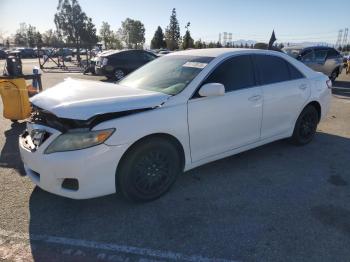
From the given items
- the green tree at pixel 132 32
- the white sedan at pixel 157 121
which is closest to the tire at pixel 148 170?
the white sedan at pixel 157 121

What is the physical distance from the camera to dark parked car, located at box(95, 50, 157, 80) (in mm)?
15250

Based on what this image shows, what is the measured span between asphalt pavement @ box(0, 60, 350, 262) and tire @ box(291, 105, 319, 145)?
0.78m

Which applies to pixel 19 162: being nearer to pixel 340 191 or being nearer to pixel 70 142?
pixel 70 142

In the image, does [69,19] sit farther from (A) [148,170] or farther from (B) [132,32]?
(A) [148,170]

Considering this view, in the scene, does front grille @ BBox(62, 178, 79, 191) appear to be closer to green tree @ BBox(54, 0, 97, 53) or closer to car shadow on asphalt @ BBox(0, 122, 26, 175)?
car shadow on asphalt @ BBox(0, 122, 26, 175)

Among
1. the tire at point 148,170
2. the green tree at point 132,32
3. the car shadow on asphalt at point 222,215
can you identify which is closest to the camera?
the car shadow on asphalt at point 222,215

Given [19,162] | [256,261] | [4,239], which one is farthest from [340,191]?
[19,162]

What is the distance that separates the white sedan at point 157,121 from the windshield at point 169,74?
0.6 inches

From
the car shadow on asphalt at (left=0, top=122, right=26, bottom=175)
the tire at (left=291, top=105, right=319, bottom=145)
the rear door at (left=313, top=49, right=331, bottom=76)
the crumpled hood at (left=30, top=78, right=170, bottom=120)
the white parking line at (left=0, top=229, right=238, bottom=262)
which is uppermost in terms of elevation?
the crumpled hood at (left=30, top=78, right=170, bottom=120)

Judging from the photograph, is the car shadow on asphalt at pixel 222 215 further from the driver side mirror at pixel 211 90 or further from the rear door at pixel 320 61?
the rear door at pixel 320 61

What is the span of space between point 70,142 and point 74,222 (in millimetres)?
802

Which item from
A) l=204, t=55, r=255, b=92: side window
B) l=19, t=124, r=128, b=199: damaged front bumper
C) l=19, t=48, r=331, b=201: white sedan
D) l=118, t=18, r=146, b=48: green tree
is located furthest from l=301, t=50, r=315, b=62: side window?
l=118, t=18, r=146, b=48: green tree

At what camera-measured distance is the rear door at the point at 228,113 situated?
3.86m

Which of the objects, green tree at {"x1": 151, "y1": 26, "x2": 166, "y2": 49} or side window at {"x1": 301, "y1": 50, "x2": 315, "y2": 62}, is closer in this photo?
side window at {"x1": 301, "y1": 50, "x2": 315, "y2": 62}
